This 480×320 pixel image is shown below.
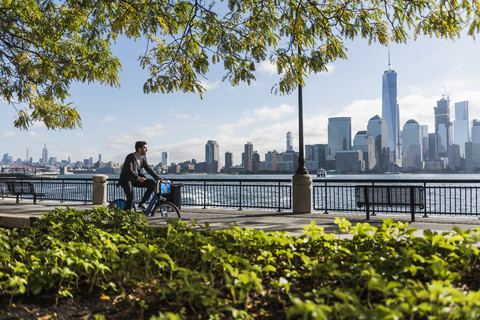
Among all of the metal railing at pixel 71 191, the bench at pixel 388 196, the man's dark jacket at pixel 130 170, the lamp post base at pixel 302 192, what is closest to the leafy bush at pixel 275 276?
the man's dark jacket at pixel 130 170

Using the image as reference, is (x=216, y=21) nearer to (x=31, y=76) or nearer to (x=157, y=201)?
(x=157, y=201)

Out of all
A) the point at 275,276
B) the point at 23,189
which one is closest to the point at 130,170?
the point at 275,276

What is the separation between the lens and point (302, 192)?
37.3 feet

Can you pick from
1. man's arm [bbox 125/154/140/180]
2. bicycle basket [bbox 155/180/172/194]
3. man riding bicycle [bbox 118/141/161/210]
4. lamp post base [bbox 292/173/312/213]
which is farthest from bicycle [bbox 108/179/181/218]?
lamp post base [bbox 292/173/312/213]

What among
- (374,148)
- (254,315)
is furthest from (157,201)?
(374,148)

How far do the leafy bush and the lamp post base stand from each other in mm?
6918

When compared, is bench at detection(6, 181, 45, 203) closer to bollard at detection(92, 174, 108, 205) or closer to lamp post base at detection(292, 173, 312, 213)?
bollard at detection(92, 174, 108, 205)

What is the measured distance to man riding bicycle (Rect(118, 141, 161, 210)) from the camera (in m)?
7.88

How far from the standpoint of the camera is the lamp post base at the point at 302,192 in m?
11.2

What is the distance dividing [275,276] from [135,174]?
5.08m

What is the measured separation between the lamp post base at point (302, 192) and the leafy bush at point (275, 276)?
692 cm

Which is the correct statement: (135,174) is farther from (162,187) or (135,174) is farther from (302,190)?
(302,190)

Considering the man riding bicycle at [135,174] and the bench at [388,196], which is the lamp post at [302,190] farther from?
the man riding bicycle at [135,174]

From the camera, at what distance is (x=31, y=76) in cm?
1076
